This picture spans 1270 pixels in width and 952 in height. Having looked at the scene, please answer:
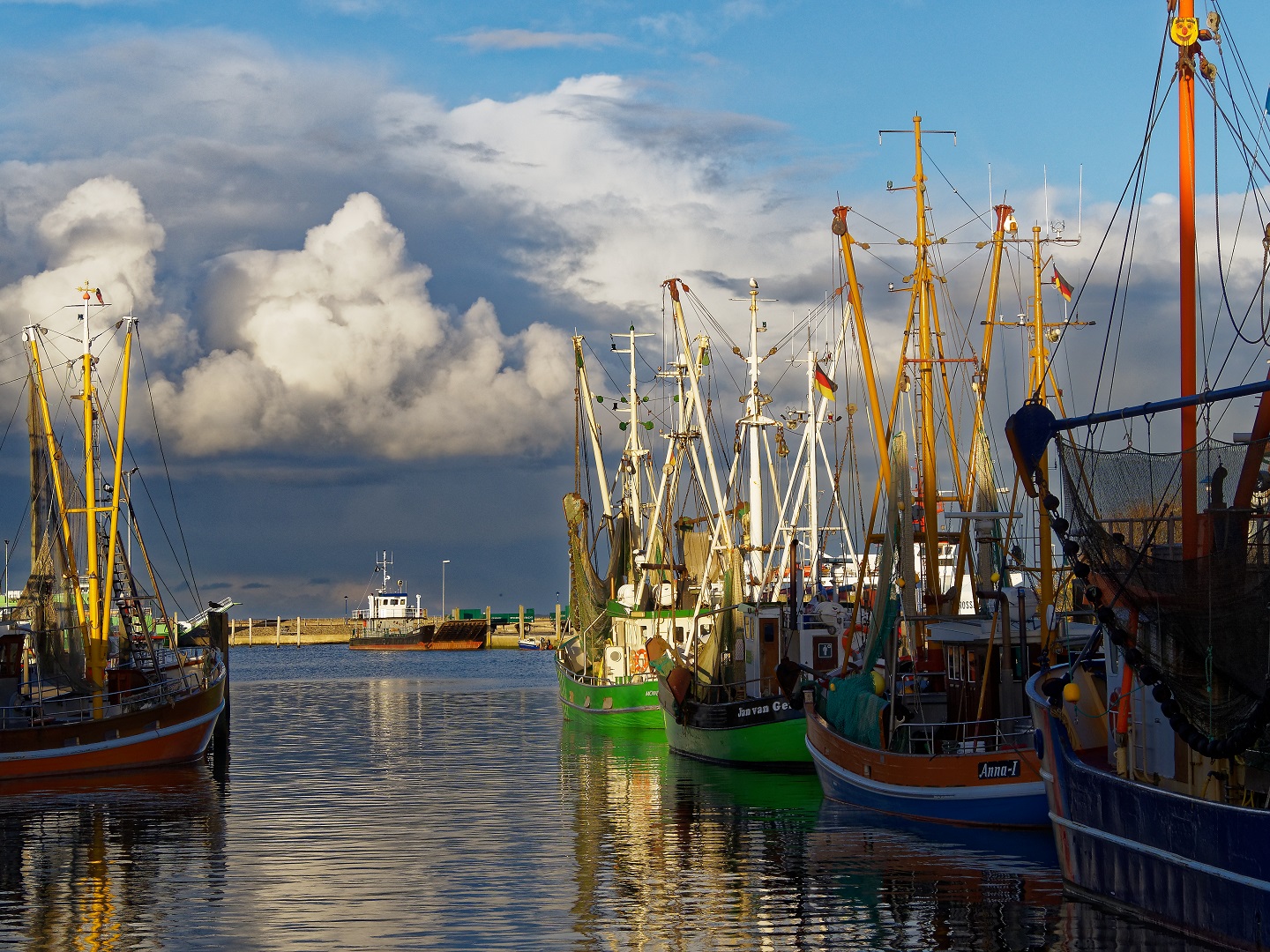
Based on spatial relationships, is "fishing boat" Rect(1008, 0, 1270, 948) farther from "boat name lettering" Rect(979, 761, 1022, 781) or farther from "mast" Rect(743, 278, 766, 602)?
"mast" Rect(743, 278, 766, 602)

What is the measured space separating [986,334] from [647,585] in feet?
68.2

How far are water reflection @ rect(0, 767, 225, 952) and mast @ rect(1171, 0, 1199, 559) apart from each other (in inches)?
612

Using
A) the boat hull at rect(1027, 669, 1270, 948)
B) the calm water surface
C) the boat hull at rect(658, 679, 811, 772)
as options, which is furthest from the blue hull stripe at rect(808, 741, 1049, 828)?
the boat hull at rect(658, 679, 811, 772)

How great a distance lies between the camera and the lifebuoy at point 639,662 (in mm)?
60562

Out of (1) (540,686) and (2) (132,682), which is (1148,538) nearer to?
(2) (132,682)

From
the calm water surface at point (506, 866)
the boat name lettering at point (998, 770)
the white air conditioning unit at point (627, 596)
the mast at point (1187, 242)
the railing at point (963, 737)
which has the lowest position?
the calm water surface at point (506, 866)

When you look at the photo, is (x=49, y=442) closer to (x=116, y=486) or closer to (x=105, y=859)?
(x=116, y=486)

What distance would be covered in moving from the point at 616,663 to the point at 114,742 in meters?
22.0

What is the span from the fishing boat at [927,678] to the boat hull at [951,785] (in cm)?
3

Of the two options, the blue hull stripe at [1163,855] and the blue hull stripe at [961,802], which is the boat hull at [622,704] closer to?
the blue hull stripe at [961,802]

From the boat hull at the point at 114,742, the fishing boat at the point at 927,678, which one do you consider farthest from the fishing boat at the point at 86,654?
the fishing boat at the point at 927,678

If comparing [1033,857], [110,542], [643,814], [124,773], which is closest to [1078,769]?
[1033,857]

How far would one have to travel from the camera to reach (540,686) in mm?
111938

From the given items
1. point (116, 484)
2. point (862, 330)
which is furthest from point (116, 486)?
point (862, 330)
